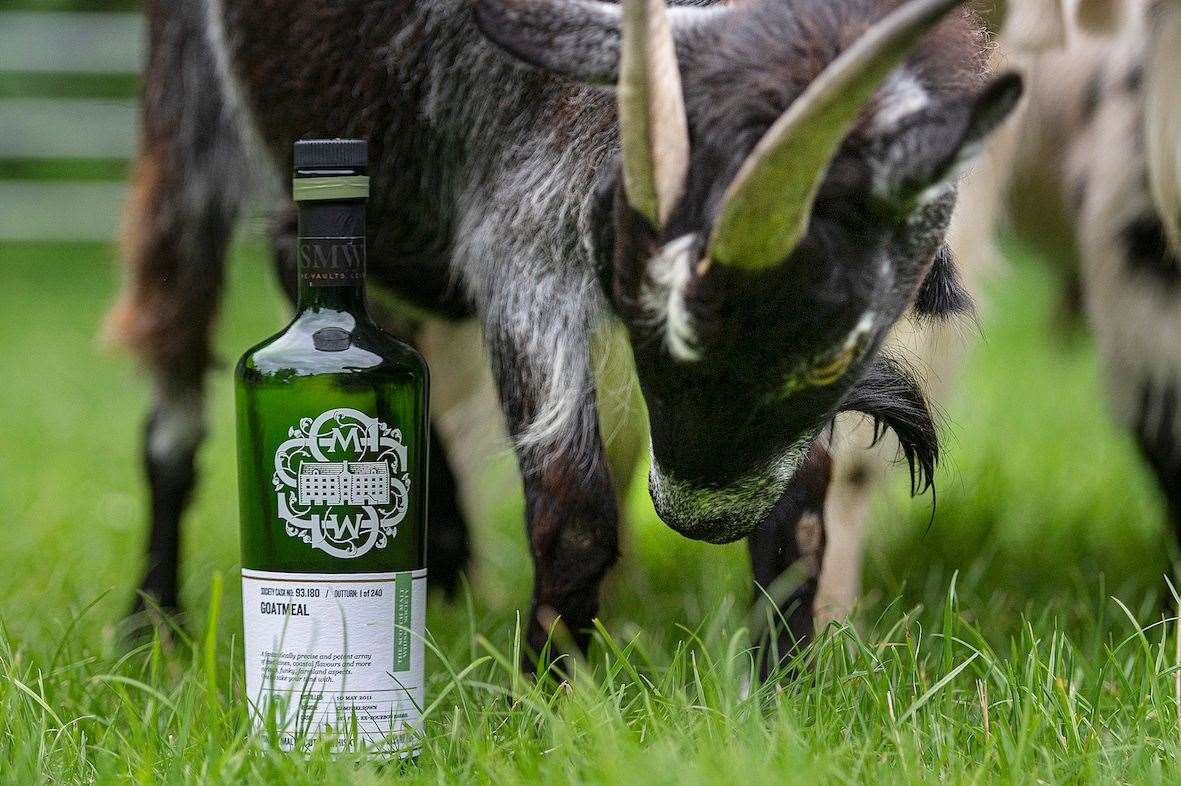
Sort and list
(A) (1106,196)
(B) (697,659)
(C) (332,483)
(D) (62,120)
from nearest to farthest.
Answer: (C) (332,483)
(B) (697,659)
(A) (1106,196)
(D) (62,120)

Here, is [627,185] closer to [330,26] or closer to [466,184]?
[466,184]

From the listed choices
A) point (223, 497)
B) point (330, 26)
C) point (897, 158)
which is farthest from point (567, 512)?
point (223, 497)

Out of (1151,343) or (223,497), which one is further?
(223,497)

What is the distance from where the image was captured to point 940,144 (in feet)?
5.86

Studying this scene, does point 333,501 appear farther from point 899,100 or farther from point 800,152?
point 899,100

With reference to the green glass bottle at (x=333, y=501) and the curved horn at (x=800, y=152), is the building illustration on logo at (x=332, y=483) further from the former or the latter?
the curved horn at (x=800, y=152)

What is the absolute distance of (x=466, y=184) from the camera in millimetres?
2590

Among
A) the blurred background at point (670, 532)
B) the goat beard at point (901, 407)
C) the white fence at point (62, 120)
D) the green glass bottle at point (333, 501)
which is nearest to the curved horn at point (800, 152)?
the goat beard at point (901, 407)

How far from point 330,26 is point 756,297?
126 centimetres

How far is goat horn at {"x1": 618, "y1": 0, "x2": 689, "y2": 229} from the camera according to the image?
1.69 metres

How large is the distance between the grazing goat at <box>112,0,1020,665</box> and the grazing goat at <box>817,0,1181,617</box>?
0.72 m

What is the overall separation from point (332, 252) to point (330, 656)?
55 centimetres

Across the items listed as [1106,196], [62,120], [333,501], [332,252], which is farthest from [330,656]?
[62,120]

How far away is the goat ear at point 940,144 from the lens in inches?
68.9
